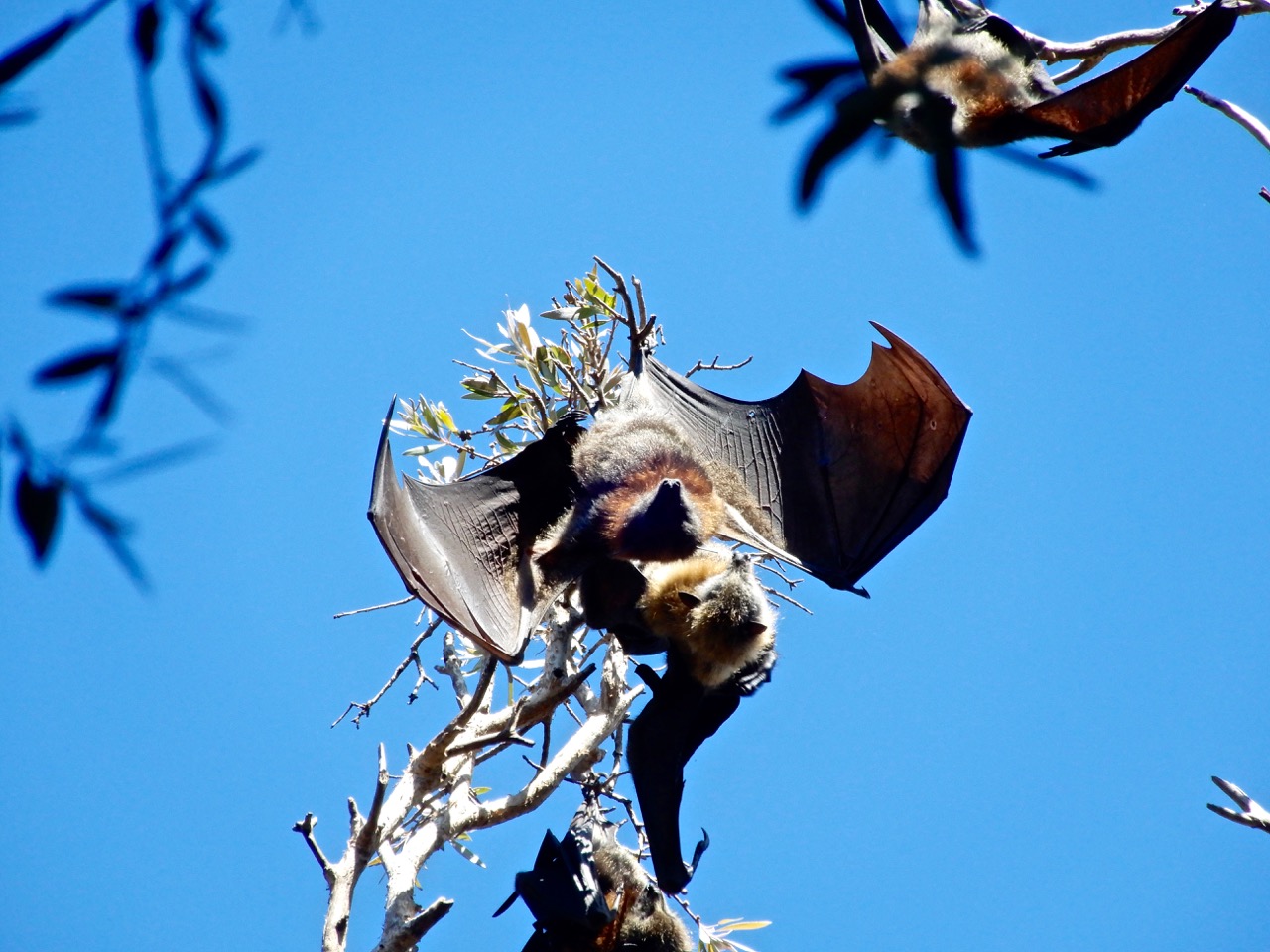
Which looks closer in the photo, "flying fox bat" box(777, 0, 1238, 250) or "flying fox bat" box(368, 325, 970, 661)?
"flying fox bat" box(777, 0, 1238, 250)

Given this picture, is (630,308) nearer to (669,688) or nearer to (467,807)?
(669,688)

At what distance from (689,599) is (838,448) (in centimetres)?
159

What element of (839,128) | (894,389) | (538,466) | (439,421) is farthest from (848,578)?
(839,128)

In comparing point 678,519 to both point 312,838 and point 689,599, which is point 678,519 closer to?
point 689,599

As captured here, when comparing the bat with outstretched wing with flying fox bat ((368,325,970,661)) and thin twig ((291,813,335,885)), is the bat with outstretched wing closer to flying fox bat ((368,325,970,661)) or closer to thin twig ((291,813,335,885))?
flying fox bat ((368,325,970,661))

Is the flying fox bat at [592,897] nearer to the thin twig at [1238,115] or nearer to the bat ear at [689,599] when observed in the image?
the bat ear at [689,599]

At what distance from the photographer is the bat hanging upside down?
477 cm

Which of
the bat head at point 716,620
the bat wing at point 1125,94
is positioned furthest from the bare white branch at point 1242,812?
the bat wing at point 1125,94

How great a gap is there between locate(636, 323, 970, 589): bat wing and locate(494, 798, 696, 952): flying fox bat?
1646 millimetres

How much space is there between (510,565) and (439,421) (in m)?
0.88

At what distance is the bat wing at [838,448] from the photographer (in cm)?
547

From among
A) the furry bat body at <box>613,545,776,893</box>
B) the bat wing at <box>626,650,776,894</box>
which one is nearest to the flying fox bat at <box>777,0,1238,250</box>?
the furry bat body at <box>613,545,776,893</box>

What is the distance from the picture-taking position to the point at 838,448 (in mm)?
5906

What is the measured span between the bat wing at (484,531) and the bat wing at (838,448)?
28.5 inches
